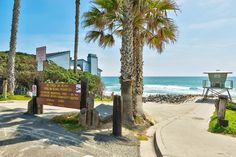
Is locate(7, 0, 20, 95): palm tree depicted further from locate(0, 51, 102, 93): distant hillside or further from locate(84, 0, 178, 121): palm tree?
locate(84, 0, 178, 121): palm tree

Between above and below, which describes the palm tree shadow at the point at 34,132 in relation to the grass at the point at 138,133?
above

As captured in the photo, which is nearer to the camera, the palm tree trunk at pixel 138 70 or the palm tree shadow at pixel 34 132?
the palm tree shadow at pixel 34 132

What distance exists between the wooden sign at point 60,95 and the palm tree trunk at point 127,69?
5.48 ft

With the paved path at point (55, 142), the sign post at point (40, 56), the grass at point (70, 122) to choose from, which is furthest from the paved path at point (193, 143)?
the sign post at point (40, 56)

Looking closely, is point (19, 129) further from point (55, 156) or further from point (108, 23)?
point (108, 23)

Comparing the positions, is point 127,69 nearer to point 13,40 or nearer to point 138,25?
point 138,25

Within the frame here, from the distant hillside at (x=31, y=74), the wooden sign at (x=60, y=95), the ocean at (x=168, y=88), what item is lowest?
the ocean at (x=168, y=88)

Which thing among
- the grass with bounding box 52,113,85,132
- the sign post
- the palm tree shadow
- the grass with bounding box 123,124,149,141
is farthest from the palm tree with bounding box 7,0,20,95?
the grass with bounding box 123,124,149,141

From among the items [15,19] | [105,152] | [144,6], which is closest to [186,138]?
[105,152]

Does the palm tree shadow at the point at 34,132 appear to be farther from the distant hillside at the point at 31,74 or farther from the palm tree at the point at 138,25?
the distant hillside at the point at 31,74

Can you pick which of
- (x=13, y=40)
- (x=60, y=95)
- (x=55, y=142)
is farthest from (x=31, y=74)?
(x=55, y=142)

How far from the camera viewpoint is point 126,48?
32.8 ft

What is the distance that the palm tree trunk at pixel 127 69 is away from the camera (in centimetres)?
983

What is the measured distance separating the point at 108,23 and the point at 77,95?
3.70 metres
